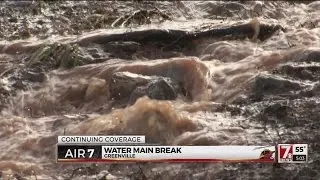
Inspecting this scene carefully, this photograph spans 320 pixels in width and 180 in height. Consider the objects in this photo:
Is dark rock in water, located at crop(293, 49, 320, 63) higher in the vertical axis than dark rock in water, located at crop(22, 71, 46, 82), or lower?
higher

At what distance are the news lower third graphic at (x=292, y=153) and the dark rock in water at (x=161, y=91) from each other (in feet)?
5.40

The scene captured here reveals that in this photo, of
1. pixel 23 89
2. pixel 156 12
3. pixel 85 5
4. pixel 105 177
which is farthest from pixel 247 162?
pixel 85 5

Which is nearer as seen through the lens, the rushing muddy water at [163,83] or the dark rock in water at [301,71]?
the rushing muddy water at [163,83]

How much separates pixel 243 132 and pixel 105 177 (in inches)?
60.8

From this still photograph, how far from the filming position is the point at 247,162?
526cm

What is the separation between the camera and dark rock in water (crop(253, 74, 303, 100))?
6383 millimetres

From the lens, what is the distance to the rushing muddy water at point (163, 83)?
5.58 m

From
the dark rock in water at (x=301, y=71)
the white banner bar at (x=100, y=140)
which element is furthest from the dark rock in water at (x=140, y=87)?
the dark rock in water at (x=301, y=71)

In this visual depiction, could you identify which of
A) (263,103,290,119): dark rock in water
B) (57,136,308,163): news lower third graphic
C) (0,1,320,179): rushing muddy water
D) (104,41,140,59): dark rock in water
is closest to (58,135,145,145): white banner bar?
(57,136,308,163): news lower third graphic

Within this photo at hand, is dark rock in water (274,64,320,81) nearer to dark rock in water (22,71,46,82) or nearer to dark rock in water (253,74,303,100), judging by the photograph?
dark rock in water (253,74,303,100)

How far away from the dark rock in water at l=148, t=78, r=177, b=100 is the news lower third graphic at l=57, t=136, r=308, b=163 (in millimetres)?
1019

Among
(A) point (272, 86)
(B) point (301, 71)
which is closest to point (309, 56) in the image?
(B) point (301, 71)

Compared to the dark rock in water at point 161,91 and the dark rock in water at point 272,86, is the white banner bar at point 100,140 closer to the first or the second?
the dark rock in water at point 161,91

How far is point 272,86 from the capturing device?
21.1 feet
